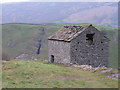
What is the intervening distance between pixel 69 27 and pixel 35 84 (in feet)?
55.3

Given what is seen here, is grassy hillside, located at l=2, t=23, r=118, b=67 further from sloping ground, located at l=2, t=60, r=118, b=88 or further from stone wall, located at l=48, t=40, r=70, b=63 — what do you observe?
sloping ground, located at l=2, t=60, r=118, b=88

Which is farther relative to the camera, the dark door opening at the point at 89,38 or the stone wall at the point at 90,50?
the dark door opening at the point at 89,38

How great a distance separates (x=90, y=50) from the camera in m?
36.1

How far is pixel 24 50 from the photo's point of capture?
132125mm

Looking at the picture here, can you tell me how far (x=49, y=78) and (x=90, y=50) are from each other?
12115mm

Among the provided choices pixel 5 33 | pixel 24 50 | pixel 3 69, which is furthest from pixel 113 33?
pixel 3 69

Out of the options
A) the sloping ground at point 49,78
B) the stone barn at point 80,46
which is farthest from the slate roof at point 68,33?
the sloping ground at point 49,78

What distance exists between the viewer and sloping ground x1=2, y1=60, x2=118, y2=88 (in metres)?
22.4

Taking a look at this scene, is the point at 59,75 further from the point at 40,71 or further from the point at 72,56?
the point at 72,56

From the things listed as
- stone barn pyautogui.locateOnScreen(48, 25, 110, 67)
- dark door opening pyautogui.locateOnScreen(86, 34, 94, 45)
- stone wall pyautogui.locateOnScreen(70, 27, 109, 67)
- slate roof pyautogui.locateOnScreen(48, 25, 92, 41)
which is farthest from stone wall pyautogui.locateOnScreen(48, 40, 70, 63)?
dark door opening pyautogui.locateOnScreen(86, 34, 94, 45)

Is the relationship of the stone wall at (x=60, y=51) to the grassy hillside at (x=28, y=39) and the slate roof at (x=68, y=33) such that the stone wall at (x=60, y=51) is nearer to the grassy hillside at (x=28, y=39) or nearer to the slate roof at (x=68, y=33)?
the slate roof at (x=68, y=33)

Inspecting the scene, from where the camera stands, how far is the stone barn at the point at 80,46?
35.0m

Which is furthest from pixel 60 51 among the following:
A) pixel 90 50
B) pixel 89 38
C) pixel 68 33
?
pixel 89 38

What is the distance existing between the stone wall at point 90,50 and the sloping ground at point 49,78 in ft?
18.5
